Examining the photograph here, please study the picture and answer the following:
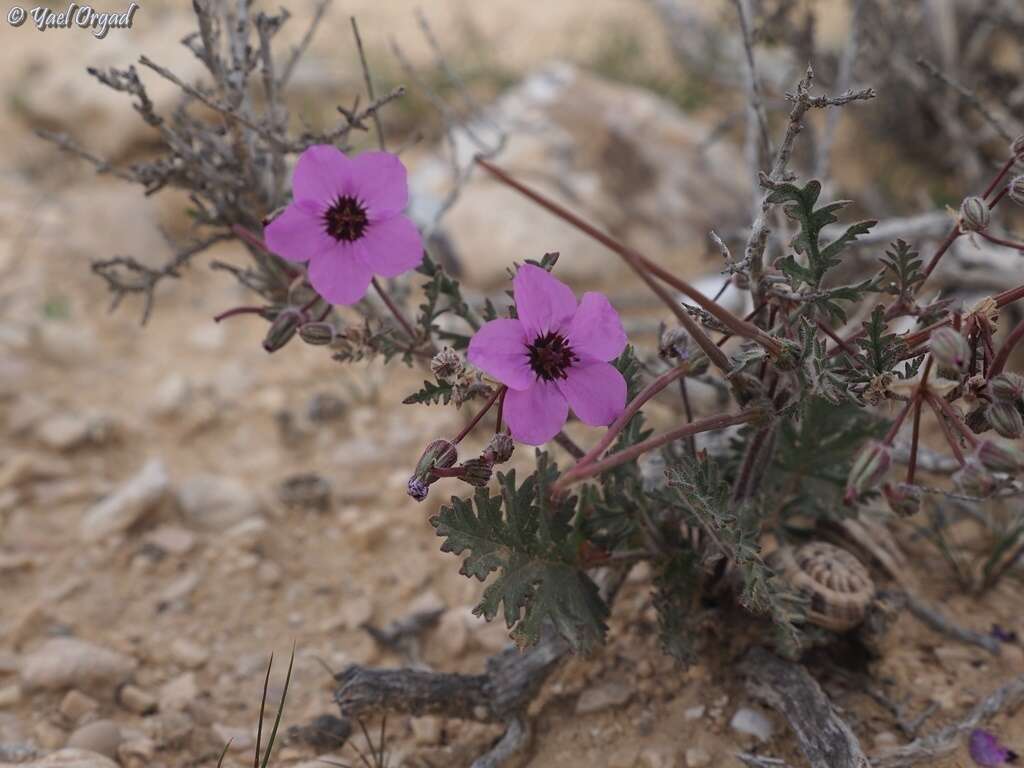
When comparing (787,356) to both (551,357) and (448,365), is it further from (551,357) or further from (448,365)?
(448,365)

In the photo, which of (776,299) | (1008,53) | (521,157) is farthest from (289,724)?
(1008,53)

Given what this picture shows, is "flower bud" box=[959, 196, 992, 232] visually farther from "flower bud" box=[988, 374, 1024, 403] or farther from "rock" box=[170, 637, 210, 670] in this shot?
"rock" box=[170, 637, 210, 670]

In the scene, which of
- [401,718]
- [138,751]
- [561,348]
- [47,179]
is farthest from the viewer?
[47,179]

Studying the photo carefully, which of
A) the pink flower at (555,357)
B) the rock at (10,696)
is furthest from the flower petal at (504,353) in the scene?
the rock at (10,696)

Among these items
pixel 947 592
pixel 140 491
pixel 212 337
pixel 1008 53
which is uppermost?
pixel 1008 53

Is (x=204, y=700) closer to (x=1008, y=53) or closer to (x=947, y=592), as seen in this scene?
(x=947, y=592)

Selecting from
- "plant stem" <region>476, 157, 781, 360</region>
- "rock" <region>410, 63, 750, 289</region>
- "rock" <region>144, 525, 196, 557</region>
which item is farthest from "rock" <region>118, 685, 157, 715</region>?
"rock" <region>410, 63, 750, 289</region>

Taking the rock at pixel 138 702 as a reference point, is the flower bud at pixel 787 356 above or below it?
below

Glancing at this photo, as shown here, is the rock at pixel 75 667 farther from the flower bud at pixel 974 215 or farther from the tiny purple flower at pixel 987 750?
the flower bud at pixel 974 215
